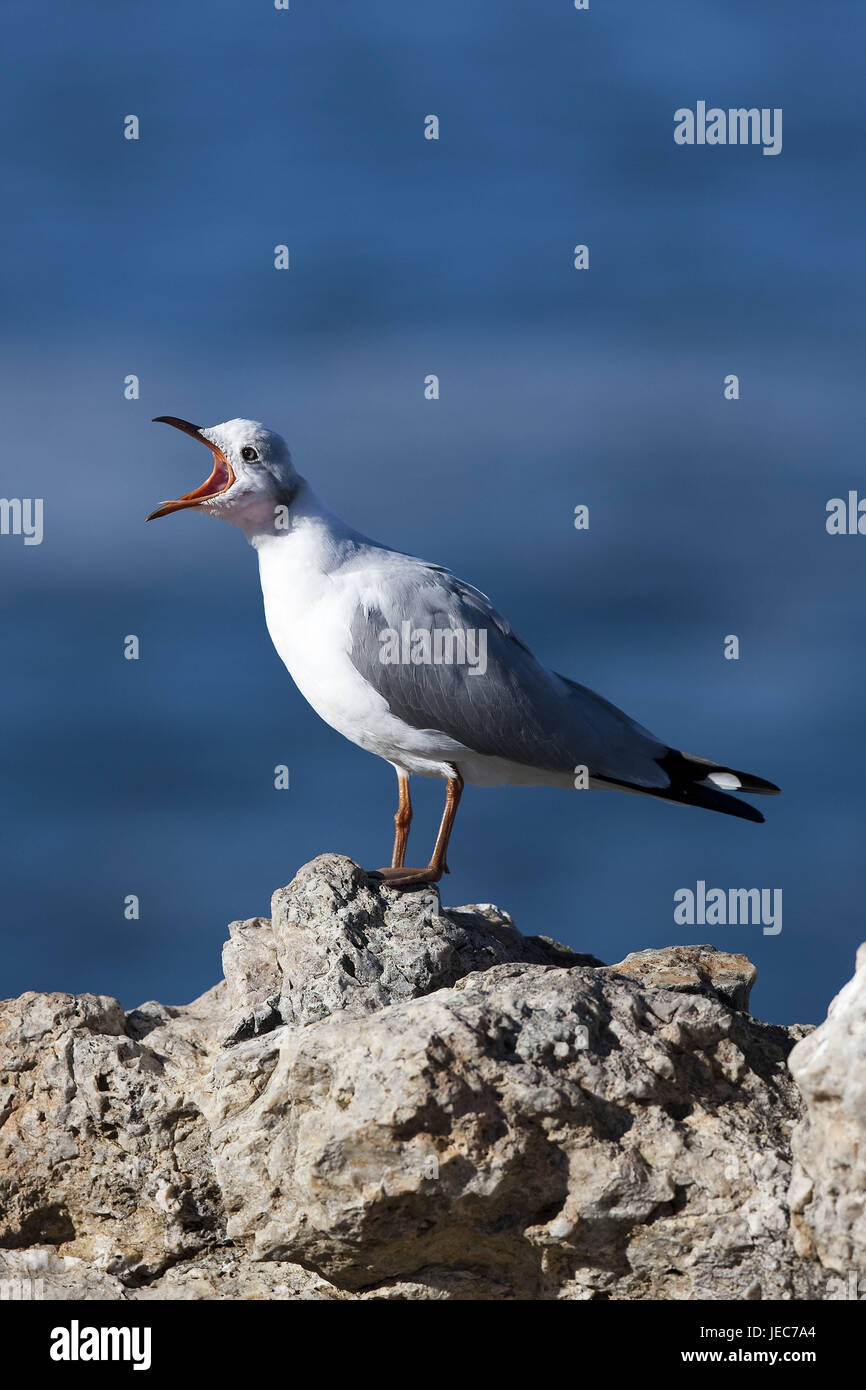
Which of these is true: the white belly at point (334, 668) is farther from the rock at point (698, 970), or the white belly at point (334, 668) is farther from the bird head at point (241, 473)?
the rock at point (698, 970)

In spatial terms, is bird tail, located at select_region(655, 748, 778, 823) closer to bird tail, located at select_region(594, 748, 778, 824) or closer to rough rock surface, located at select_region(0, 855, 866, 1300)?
bird tail, located at select_region(594, 748, 778, 824)

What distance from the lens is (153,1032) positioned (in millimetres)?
8188

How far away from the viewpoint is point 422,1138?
600 centimetres

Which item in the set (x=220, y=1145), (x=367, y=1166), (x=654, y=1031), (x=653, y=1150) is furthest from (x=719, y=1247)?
(x=220, y=1145)

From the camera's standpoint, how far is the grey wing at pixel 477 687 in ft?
31.9

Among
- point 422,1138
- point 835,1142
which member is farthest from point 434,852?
point 835,1142

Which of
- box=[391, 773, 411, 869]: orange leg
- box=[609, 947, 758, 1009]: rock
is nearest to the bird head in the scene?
box=[391, 773, 411, 869]: orange leg

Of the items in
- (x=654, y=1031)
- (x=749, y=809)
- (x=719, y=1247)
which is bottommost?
(x=719, y=1247)

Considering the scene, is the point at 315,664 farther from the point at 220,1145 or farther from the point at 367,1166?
the point at 367,1166

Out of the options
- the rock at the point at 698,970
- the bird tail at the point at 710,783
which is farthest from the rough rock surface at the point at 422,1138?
Answer: the bird tail at the point at 710,783

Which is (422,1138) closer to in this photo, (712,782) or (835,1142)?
(835,1142)

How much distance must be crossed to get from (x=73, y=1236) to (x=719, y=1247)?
3322mm

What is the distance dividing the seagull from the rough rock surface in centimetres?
210

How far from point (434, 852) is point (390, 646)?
1322mm
